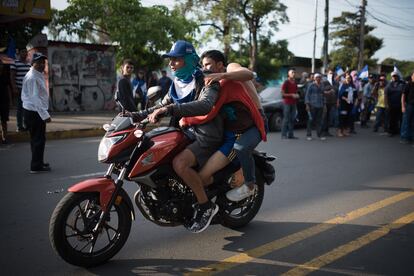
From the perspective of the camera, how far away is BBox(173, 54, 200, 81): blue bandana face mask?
366 centimetres

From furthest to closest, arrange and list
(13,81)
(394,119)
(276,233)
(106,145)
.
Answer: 1. (394,119)
2. (13,81)
3. (276,233)
4. (106,145)

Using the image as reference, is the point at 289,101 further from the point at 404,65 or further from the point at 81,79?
the point at 404,65

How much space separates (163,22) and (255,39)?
14.0m

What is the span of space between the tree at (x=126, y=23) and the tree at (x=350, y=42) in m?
38.1

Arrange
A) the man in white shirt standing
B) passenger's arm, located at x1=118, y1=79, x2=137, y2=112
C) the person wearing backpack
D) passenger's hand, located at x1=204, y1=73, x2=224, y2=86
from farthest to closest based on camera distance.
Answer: the person wearing backpack → passenger's arm, located at x1=118, y1=79, x2=137, y2=112 → the man in white shirt standing → passenger's hand, located at x1=204, y1=73, x2=224, y2=86

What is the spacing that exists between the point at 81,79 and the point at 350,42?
46.3 meters

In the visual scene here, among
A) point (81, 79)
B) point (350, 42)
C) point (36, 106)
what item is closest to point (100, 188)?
point (36, 106)

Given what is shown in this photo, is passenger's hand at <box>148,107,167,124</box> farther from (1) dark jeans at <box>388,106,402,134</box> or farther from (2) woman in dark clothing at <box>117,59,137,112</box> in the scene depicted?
(1) dark jeans at <box>388,106,402,134</box>

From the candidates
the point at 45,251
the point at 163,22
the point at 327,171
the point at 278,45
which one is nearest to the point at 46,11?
the point at 163,22

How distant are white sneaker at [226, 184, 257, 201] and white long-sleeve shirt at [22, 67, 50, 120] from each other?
4008mm

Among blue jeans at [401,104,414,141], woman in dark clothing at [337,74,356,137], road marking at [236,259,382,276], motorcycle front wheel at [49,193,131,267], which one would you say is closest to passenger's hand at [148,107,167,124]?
motorcycle front wheel at [49,193,131,267]

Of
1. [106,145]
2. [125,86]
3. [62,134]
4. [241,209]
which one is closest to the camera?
[106,145]

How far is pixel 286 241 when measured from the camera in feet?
13.1

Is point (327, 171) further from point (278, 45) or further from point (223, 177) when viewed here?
point (278, 45)
